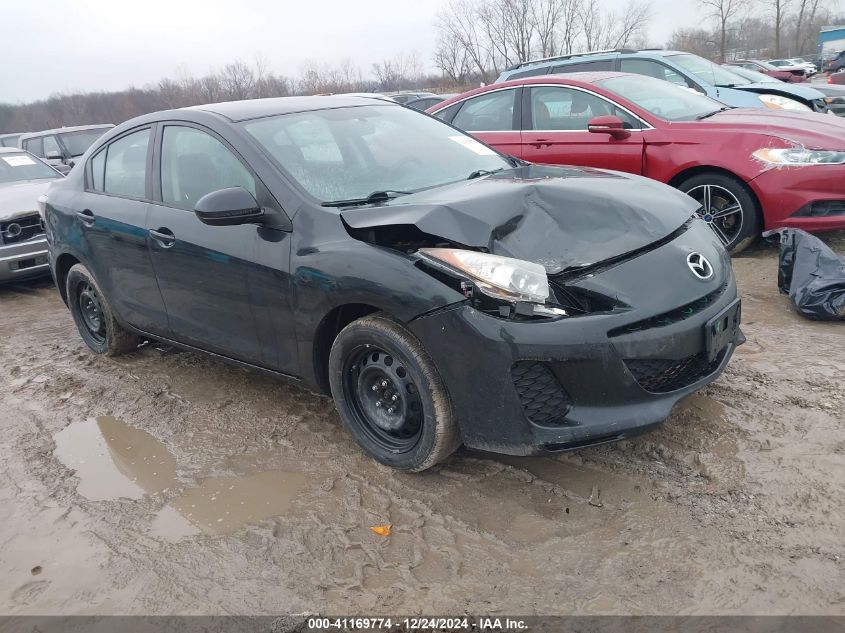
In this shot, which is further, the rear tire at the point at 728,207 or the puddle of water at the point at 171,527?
the rear tire at the point at 728,207

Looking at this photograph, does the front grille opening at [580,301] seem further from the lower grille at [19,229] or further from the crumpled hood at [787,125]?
the lower grille at [19,229]

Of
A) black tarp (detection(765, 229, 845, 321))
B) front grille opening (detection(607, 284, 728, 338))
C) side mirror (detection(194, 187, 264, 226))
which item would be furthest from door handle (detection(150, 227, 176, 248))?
black tarp (detection(765, 229, 845, 321))

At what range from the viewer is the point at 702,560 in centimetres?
233

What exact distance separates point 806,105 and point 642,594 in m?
9.27

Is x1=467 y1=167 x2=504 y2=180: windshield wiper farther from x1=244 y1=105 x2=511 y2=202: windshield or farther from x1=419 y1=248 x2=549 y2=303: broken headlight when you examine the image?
x1=419 y1=248 x2=549 y2=303: broken headlight

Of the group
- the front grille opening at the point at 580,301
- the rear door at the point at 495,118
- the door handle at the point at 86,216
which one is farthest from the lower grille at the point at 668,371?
the rear door at the point at 495,118

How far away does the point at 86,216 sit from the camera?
442cm

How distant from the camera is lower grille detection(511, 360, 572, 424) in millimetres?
2549

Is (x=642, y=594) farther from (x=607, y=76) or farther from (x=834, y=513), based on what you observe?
(x=607, y=76)

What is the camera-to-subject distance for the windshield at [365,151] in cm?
337

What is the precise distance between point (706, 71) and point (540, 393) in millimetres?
8025

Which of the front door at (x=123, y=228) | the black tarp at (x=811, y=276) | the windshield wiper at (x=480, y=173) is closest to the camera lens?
the windshield wiper at (x=480, y=173)

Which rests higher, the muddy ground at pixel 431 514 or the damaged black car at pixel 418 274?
the damaged black car at pixel 418 274

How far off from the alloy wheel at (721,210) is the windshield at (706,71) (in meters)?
3.79
